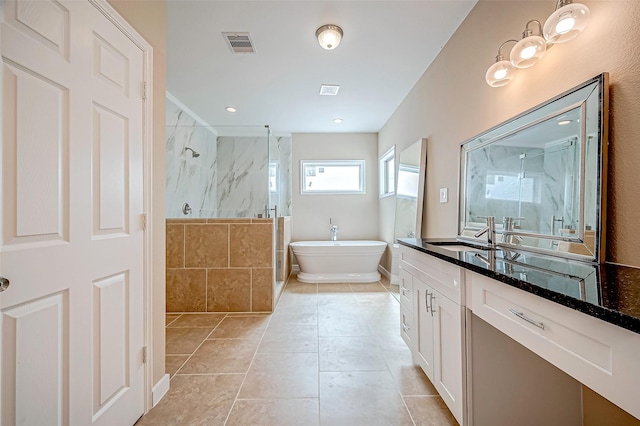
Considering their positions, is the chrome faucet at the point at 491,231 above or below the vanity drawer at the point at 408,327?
above

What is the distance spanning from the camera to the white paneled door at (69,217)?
2.84 feet

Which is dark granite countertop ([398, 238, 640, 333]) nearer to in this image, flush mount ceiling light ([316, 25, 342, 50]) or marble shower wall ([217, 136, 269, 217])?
flush mount ceiling light ([316, 25, 342, 50])

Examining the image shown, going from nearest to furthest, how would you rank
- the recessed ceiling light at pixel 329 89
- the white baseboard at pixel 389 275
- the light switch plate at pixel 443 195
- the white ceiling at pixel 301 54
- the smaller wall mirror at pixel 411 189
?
1. the white ceiling at pixel 301 54
2. the light switch plate at pixel 443 195
3. the smaller wall mirror at pixel 411 189
4. the recessed ceiling light at pixel 329 89
5. the white baseboard at pixel 389 275

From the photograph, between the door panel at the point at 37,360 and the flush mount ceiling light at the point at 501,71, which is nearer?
the door panel at the point at 37,360

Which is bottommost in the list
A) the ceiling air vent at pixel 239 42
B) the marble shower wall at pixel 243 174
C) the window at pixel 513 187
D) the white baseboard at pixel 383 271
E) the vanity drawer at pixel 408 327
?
the white baseboard at pixel 383 271

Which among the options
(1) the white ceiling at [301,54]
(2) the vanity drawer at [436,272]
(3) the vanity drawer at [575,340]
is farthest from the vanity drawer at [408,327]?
(1) the white ceiling at [301,54]

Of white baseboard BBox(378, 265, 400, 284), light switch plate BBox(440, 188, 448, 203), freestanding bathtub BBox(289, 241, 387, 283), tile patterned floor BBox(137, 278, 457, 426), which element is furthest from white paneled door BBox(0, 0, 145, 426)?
white baseboard BBox(378, 265, 400, 284)

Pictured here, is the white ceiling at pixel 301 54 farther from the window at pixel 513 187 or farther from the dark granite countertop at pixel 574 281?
the dark granite countertop at pixel 574 281

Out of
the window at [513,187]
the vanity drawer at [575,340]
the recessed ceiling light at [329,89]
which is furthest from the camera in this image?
the recessed ceiling light at [329,89]

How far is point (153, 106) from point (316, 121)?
3.05 metres

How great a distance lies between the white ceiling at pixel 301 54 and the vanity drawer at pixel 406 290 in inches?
75.1

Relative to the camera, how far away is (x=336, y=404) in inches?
60.1

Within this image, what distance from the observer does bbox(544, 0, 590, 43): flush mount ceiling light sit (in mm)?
1086

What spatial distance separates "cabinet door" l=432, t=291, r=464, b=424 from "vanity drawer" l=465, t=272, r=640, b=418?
24 centimetres
